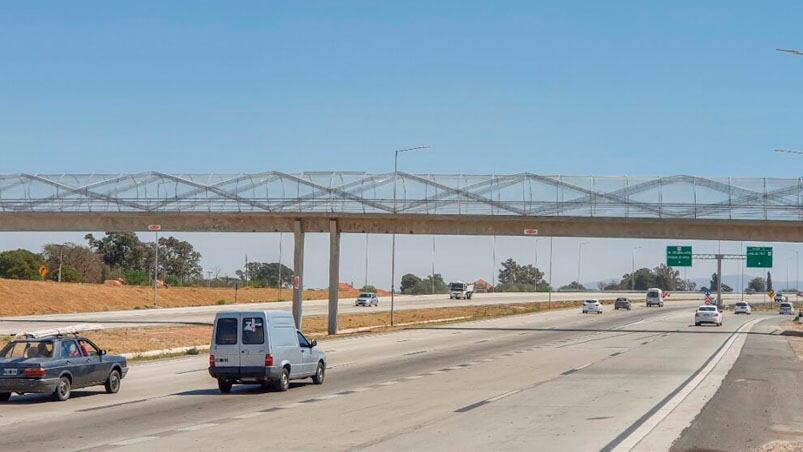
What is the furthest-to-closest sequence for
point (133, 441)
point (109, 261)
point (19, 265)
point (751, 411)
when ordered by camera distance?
point (109, 261), point (19, 265), point (751, 411), point (133, 441)

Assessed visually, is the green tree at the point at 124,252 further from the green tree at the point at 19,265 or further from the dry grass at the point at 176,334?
the dry grass at the point at 176,334

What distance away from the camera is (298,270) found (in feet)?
205

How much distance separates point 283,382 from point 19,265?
116 m

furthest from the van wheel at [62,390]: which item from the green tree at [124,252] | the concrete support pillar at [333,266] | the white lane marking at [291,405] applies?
the green tree at [124,252]

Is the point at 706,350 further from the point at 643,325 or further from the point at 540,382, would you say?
the point at 643,325

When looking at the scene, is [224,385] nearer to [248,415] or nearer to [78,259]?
[248,415]

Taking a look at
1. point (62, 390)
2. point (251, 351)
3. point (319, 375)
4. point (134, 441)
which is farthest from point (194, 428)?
point (319, 375)

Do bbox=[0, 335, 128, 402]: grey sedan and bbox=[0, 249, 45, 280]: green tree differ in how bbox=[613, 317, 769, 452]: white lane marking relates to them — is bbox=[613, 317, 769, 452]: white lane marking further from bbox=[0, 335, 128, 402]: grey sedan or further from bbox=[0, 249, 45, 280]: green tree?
bbox=[0, 249, 45, 280]: green tree

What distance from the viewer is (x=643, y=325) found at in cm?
7569

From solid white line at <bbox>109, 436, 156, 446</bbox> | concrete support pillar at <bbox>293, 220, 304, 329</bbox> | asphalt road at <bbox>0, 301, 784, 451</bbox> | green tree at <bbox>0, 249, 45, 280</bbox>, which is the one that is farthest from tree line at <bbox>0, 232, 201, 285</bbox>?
solid white line at <bbox>109, 436, 156, 446</bbox>

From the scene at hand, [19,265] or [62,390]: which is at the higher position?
[19,265]

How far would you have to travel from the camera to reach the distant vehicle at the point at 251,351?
25.6 m

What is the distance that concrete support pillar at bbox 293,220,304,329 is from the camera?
61.8 metres

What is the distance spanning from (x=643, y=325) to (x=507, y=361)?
131 ft
